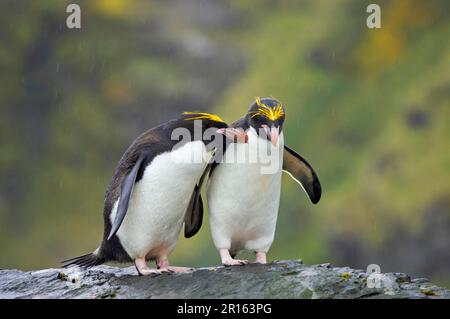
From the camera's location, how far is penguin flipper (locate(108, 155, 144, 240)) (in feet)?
12.3

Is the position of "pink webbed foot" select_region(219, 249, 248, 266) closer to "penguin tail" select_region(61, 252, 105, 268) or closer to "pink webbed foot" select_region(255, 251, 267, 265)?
"pink webbed foot" select_region(255, 251, 267, 265)

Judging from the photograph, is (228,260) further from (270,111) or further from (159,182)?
(270,111)

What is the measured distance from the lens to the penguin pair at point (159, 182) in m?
3.93

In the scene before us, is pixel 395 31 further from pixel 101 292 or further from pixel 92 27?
pixel 101 292

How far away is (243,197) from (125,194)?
23.8 inches

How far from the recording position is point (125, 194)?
12.5 ft

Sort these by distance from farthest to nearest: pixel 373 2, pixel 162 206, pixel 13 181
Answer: pixel 373 2
pixel 13 181
pixel 162 206

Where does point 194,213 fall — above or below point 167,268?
above

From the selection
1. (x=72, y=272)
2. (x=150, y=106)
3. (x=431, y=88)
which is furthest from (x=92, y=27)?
(x=72, y=272)

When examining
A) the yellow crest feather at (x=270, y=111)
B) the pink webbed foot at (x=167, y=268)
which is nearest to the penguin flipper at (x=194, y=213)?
the pink webbed foot at (x=167, y=268)

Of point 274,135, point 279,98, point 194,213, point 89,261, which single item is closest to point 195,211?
point 194,213

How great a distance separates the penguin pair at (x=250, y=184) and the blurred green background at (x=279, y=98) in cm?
686
